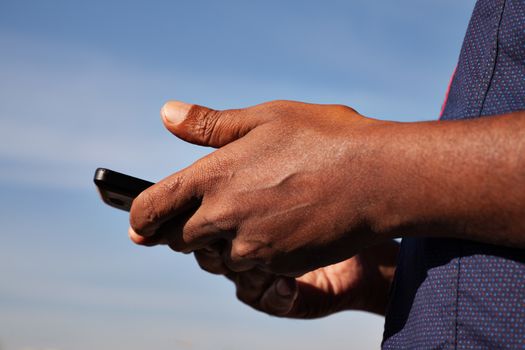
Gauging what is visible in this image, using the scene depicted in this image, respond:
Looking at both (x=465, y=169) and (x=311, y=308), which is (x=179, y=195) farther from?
(x=311, y=308)

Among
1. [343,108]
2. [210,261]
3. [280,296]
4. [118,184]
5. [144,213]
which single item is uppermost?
[343,108]

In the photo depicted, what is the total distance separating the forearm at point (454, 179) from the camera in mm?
1480

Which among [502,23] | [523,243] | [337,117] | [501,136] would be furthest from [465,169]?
[502,23]

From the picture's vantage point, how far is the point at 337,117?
173 centimetres

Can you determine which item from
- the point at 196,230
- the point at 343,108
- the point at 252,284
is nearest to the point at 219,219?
the point at 196,230

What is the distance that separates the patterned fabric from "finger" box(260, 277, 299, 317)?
1.05 meters

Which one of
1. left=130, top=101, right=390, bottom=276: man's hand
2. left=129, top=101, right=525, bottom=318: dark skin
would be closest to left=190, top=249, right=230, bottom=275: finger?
left=129, top=101, right=525, bottom=318: dark skin

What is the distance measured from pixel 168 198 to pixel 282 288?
1.21 meters

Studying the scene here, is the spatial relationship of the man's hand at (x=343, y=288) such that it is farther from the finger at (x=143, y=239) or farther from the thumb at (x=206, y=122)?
the thumb at (x=206, y=122)

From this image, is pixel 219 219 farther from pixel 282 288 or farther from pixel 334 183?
pixel 282 288

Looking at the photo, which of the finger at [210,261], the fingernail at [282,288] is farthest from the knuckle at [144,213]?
the fingernail at [282,288]

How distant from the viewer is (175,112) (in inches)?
79.2

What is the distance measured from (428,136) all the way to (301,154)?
0.35 metres

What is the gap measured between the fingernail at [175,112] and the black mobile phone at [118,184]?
29 centimetres
